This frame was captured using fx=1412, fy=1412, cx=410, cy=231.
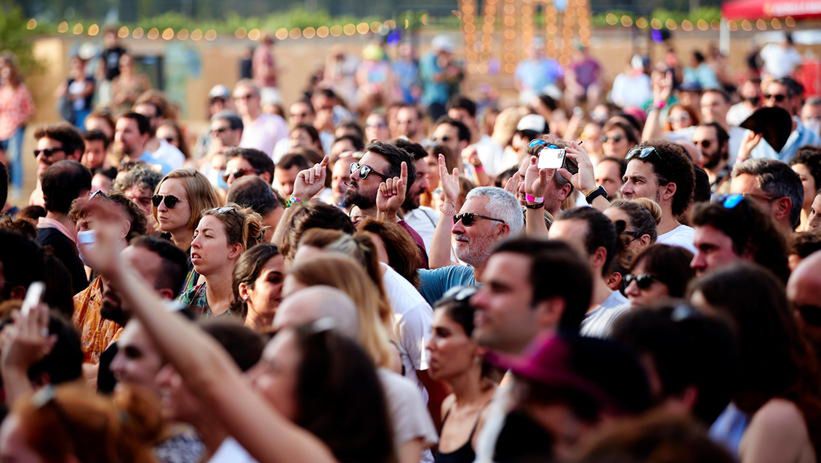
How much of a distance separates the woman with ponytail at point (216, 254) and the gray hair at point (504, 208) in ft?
4.17

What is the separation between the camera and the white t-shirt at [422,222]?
8.90 metres

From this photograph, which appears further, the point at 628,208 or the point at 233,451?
the point at 628,208

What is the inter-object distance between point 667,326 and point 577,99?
21.0m

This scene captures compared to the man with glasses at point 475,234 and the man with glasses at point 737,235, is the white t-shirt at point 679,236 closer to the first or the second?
the man with glasses at point 475,234

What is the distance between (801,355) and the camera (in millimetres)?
4449

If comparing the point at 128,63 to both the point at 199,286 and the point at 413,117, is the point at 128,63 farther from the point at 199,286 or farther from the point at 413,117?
the point at 199,286

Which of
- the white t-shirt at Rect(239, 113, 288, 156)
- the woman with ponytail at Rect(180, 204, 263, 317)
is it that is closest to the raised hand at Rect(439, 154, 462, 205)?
the woman with ponytail at Rect(180, 204, 263, 317)

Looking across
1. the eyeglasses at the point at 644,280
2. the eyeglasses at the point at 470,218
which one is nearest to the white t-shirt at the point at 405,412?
the eyeglasses at the point at 644,280

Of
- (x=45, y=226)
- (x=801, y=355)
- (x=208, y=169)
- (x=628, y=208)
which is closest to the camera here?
(x=801, y=355)

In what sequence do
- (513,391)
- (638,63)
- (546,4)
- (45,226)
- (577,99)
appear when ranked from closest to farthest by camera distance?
1. (513,391)
2. (45,226)
3. (638,63)
4. (577,99)
5. (546,4)

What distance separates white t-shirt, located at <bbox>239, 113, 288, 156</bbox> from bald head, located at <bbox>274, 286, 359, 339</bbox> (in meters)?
10.1

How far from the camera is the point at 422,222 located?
29.5 ft

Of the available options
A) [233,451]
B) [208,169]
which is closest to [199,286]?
[233,451]

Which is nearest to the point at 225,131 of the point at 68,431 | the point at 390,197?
the point at 390,197
